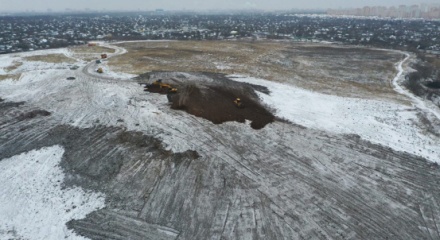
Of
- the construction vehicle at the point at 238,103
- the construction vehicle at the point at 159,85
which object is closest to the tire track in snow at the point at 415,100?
the construction vehicle at the point at 238,103

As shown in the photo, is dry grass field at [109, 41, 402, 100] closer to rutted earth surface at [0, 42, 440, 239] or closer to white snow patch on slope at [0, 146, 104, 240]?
rutted earth surface at [0, 42, 440, 239]

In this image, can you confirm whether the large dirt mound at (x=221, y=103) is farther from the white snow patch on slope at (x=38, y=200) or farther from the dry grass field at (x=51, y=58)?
the dry grass field at (x=51, y=58)

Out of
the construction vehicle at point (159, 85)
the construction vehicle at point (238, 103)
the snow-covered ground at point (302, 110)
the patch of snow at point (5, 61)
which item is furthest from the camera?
the patch of snow at point (5, 61)

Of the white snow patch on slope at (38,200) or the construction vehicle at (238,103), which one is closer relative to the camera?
the white snow patch on slope at (38,200)

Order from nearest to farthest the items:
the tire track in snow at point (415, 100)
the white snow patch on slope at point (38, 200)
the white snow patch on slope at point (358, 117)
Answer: the white snow patch on slope at point (38, 200), the white snow patch on slope at point (358, 117), the tire track in snow at point (415, 100)

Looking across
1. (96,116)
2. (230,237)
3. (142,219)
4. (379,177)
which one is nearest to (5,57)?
(96,116)

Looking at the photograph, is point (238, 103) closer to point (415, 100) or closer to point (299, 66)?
point (415, 100)

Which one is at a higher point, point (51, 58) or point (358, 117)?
point (51, 58)

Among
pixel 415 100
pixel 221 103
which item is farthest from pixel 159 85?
pixel 415 100
